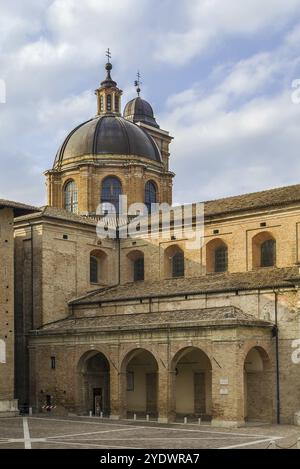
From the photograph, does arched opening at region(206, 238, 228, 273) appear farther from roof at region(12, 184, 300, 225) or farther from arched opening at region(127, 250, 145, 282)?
arched opening at region(127, 250, 145, 282)

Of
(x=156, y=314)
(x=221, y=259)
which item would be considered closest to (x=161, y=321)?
(x=156, y=314)

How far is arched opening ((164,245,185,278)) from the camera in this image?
138 ft

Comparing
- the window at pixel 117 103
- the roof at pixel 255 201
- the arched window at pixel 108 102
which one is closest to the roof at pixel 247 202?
the roof at pixel 255 201

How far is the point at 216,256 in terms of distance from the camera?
40.6 m

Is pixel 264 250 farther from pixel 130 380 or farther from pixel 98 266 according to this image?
pixel 98 266

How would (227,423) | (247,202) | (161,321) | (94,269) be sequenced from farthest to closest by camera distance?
1. (94,269)
2. (247,202)
3. (161,321)
4. (227,423)

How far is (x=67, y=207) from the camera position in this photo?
168 ft

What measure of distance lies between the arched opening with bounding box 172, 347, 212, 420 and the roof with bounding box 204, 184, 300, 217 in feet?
25.1

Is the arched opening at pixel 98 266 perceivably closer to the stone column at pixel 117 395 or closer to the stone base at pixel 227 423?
the stone column at pixel 117 395

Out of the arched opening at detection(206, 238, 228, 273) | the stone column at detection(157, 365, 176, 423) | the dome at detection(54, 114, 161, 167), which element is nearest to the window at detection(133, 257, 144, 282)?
the arched opening at detection(206, 238, 228, 273)

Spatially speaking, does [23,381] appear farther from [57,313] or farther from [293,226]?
[293,226]

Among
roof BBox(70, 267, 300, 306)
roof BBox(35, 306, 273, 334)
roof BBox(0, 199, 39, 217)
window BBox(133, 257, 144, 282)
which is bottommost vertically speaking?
roof BBox(35, 306, 273, 334)

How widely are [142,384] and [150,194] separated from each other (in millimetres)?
16667
